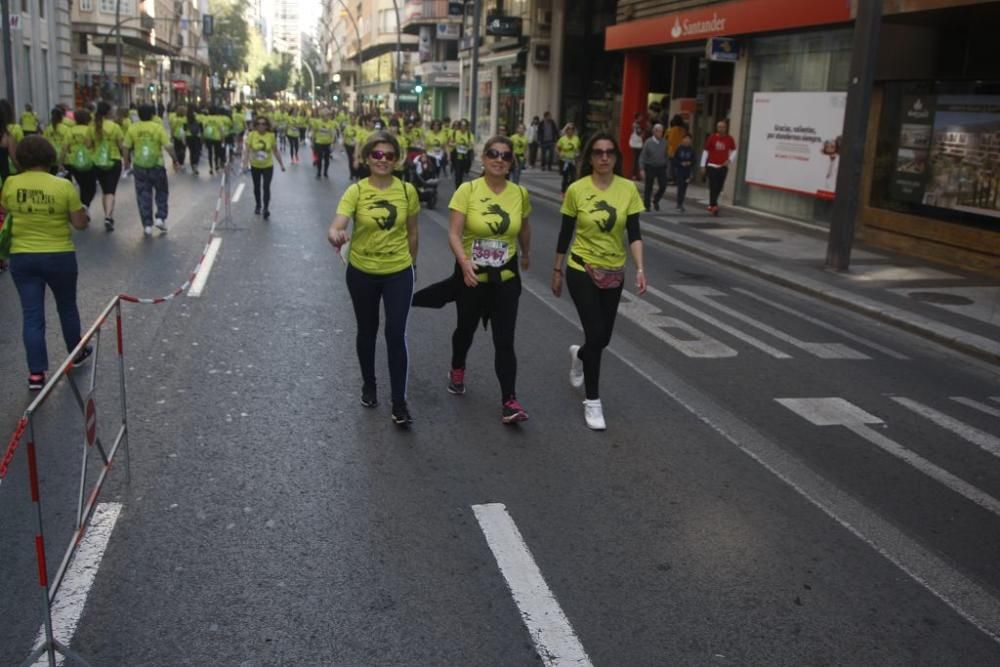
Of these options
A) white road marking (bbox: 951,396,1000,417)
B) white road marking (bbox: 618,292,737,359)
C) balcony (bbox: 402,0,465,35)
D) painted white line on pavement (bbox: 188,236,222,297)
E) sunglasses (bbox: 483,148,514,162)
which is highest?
balcony (bbox: 402,0,465,35)

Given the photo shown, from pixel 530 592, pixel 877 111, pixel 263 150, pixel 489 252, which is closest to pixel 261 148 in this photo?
pixel 263 150

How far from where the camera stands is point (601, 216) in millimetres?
6348

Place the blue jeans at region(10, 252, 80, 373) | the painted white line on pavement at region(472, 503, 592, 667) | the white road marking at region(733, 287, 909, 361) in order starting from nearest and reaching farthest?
the painted white line on pavement at region(472, 503, 592, 667), the blue jeans at region(10, 252, 80, 373), the white road marking at region(733, 287, 909, 361)

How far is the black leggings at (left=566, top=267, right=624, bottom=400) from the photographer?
21.1 feet

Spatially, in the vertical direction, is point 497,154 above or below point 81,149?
above

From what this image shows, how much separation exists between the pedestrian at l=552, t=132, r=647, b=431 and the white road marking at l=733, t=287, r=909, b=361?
3967 millimetres

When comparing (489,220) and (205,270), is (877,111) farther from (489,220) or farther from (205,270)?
(489,220)

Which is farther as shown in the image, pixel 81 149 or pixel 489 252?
pixel 81 149

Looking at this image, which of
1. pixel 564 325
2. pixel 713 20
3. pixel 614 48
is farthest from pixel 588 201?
pixel 614 48

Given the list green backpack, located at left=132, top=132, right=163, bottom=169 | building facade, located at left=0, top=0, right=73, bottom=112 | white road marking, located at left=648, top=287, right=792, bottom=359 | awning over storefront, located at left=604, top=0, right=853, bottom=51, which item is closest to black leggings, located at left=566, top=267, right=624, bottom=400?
white road marking, located at left=648, top=287, right=792, bottom=359

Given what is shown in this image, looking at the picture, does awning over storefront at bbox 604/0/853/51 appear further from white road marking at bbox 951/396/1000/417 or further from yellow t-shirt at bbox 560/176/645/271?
yellow t-shirt at bbox 560/176/645/271

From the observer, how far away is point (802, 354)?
8.97m

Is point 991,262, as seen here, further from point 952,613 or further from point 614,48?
point 614,48

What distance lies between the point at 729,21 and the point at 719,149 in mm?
3230
